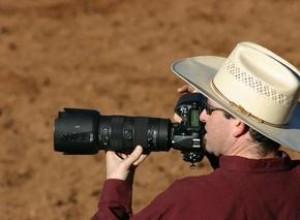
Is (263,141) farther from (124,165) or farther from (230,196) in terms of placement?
(124,165)

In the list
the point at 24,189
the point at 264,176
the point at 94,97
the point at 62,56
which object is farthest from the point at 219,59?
the point at 62,56

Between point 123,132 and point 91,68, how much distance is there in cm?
492

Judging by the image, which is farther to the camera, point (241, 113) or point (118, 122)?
point (118, 122)

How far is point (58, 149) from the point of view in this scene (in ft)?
12.6

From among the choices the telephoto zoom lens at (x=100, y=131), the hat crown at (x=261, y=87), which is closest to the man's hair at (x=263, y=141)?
the hat crown at (x=261, y=87)

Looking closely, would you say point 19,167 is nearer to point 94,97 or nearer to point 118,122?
point 94,97

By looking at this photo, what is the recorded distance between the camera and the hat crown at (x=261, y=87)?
3.46 m

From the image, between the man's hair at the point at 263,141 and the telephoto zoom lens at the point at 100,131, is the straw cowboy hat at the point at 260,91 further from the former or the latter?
the telephoto zoom lens at the point at 100,131

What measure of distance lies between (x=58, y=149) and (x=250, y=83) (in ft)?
2.49

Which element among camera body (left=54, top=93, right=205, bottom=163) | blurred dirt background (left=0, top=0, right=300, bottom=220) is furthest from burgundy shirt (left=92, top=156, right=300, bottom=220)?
blurred dirt background (left=0, top=0, right=300, bottom=220)

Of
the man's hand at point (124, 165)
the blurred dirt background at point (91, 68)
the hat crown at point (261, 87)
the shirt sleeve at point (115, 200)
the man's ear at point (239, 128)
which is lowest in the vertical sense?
the blurred dirt background at point (91, 68)

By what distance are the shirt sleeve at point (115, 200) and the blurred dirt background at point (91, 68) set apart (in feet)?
11.5

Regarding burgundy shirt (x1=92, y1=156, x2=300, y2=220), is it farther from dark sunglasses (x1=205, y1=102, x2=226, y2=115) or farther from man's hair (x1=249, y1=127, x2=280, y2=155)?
dark sunglasses (x1=205, y1=102, x2=226, y2=115)

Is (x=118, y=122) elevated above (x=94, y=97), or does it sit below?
above
